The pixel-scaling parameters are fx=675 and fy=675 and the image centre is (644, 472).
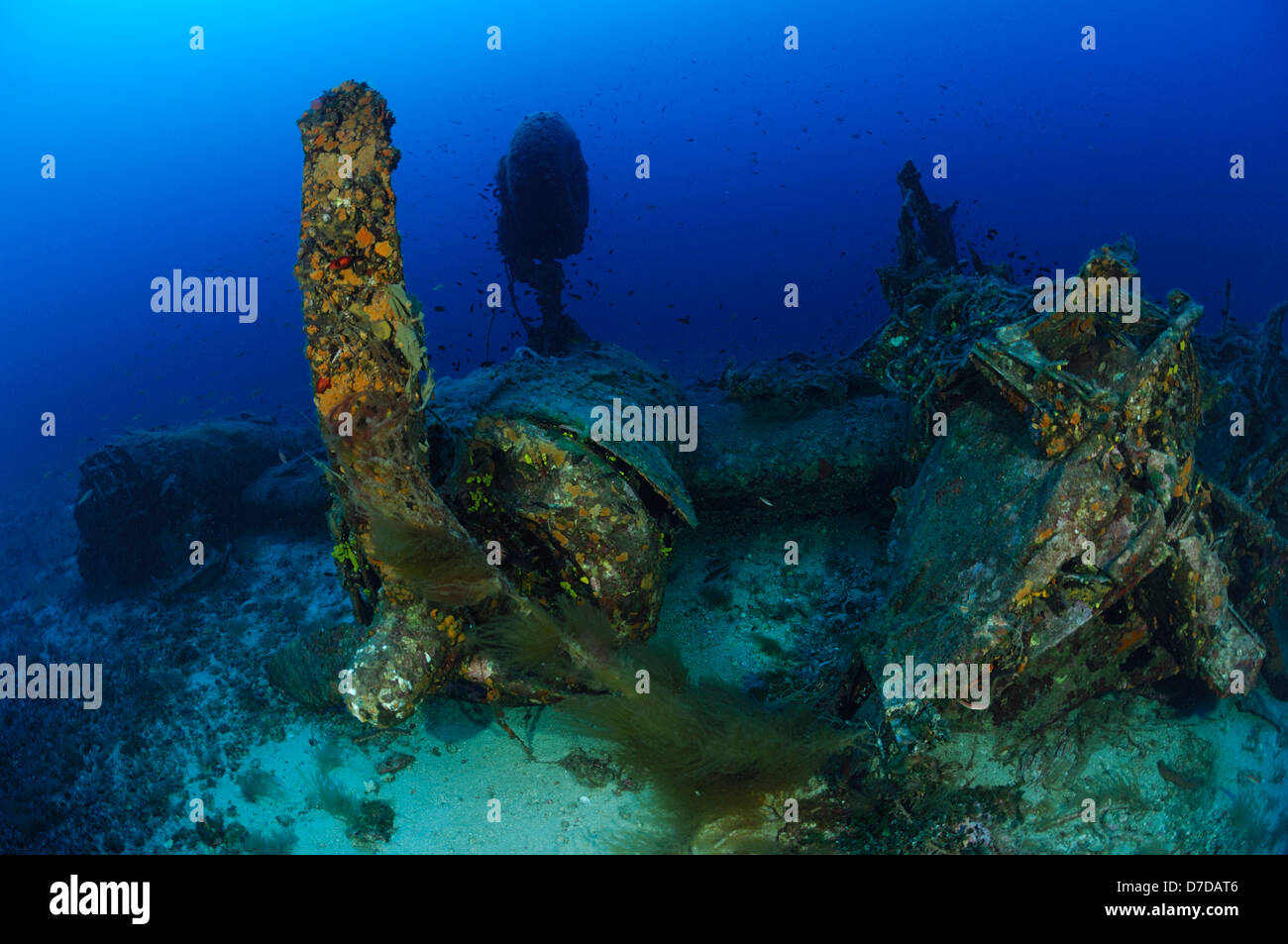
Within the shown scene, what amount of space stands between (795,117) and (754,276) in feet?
190

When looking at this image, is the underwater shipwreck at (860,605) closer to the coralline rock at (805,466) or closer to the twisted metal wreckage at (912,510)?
the twisted metal wreckage at (912,510)
